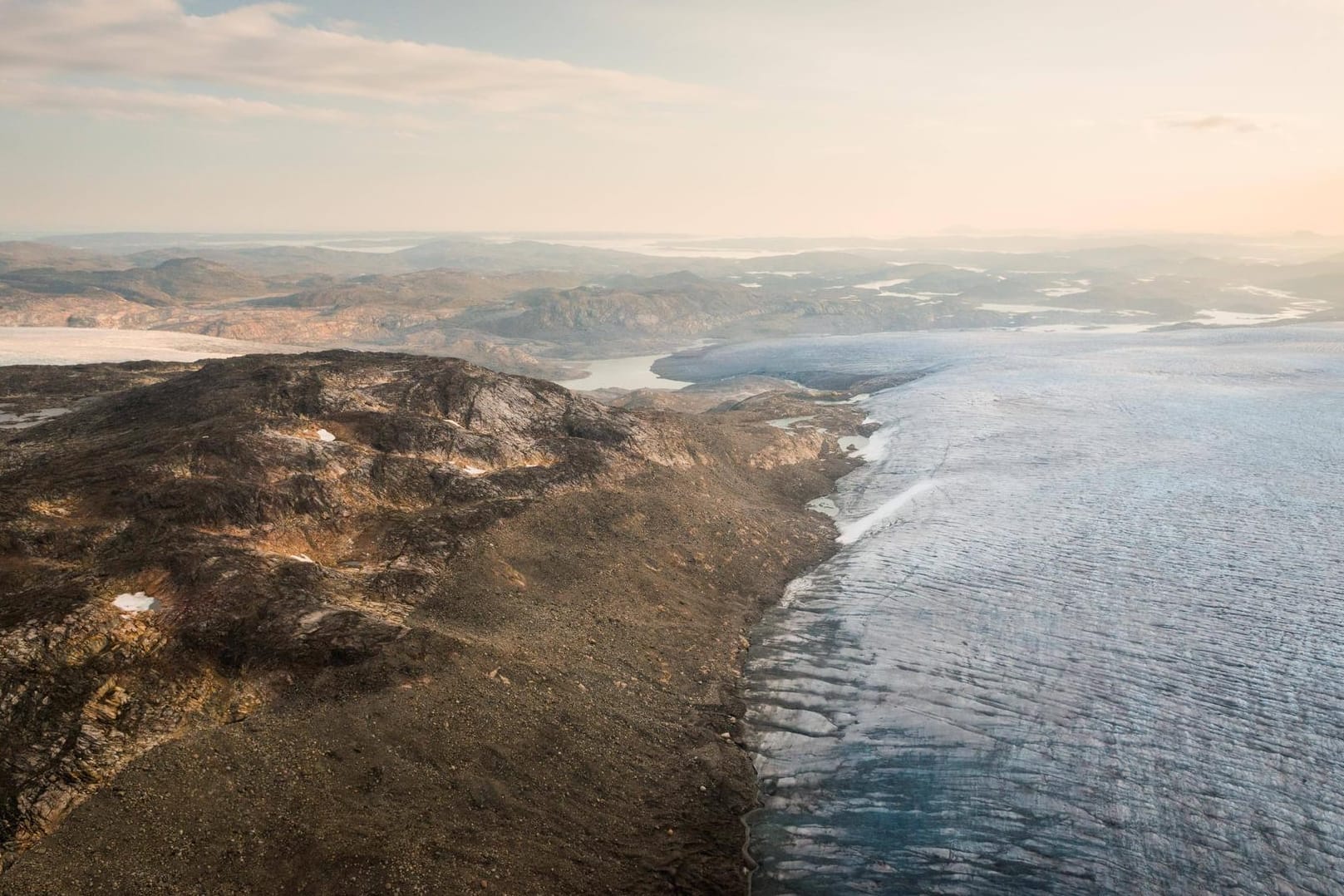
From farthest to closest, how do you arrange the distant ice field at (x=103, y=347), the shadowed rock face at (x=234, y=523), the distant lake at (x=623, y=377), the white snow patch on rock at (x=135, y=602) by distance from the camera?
1. the distant lake at (x=623, y=377)
2. the distant ice field at (x=103, y=347)
3. the white snow patch on rock at (x=135, y=602)
4. the shadowed rock face at (x=234, y=523)

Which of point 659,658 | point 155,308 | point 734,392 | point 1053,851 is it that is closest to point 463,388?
point 659,658

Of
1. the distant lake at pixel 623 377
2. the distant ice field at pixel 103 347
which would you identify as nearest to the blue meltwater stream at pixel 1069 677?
the distant ice field at pixel 103 347

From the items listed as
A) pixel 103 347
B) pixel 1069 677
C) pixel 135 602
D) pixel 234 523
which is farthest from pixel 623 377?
pixel 135 602

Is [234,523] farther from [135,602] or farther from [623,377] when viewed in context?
[623,377]

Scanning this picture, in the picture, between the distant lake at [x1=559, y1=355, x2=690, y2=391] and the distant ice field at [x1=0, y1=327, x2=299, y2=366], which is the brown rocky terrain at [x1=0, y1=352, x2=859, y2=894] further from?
the distant lake at [x1=559, y1=355, x2=690, y2=391]

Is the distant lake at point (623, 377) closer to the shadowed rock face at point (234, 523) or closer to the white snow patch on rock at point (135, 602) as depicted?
the shadowed rock face at point (234, 523)
